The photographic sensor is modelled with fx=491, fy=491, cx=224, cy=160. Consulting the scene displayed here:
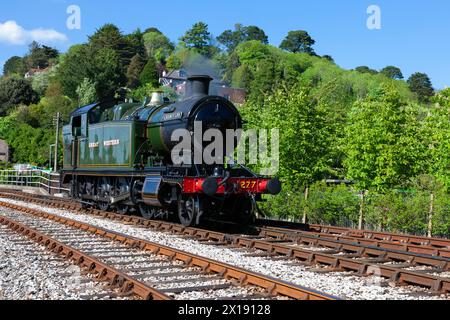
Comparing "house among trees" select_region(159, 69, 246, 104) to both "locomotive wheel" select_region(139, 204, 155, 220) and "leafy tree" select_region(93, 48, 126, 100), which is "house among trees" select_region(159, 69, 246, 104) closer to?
"leafy tree" select_region(93, 48, 126, 100)

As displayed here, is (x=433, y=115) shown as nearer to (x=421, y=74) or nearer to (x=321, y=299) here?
(x=321, y=299)

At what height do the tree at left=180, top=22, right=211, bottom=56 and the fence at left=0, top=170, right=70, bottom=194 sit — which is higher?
the tree at left=180, top=22, right=211, bottom=56

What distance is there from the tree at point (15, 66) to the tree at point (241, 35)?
6983cm

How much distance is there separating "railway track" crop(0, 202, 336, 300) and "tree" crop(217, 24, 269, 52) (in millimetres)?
176298

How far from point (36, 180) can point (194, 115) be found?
26.5 meters

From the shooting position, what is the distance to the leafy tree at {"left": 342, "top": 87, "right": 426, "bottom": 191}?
1728cm

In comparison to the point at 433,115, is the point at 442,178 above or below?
below

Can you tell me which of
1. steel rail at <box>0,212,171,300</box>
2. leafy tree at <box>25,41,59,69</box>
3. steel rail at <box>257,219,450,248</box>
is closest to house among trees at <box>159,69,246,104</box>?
steel rail at <box>257,219,450,248</box>

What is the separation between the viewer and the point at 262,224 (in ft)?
46.9

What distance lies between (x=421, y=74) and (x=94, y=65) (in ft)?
252

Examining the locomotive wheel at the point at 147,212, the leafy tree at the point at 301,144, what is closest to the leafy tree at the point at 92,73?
the leafy tree at the point at 301,144

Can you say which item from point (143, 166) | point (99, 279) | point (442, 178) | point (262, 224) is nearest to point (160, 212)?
point (143, 166)

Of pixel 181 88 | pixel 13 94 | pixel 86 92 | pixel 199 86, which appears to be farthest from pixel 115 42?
pixel 199 86
